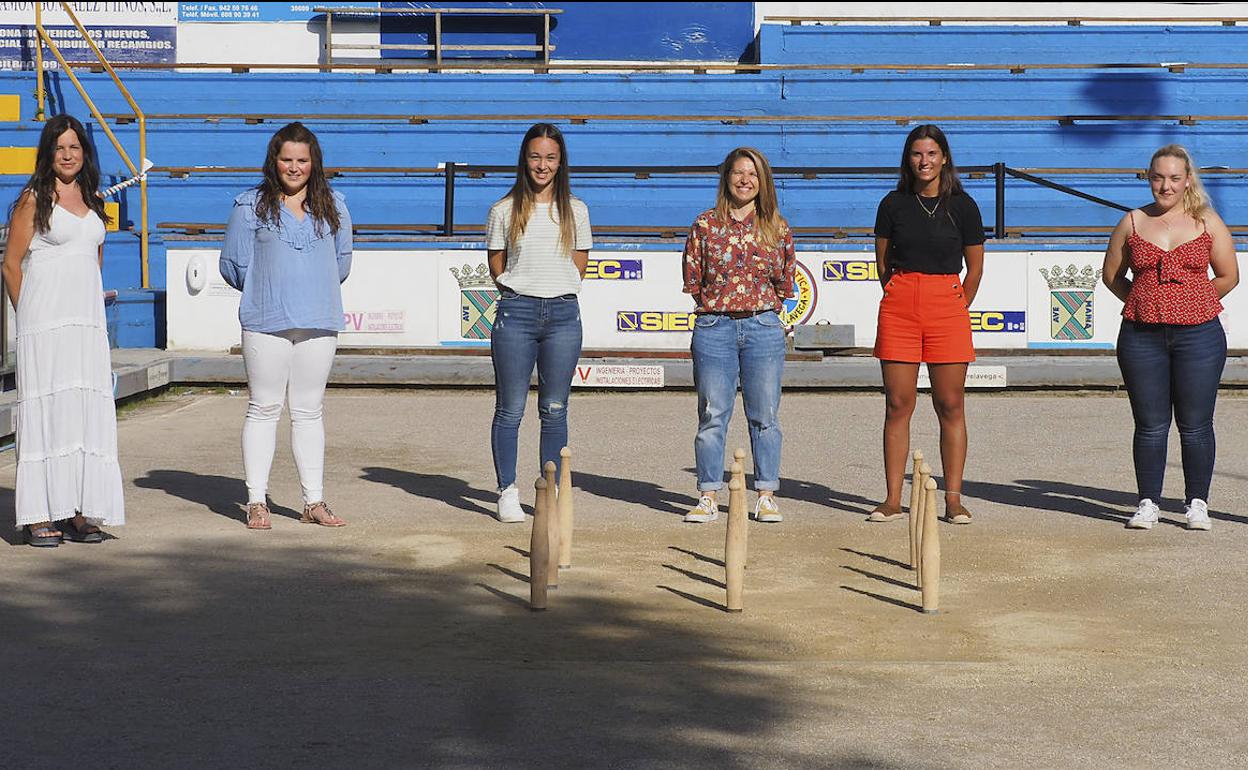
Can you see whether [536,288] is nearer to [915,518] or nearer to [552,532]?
[552,532]

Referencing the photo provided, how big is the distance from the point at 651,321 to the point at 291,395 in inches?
297

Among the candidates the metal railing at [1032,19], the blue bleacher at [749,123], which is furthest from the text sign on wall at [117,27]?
the metal railing at [1032,19]

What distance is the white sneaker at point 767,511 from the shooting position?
821 cm

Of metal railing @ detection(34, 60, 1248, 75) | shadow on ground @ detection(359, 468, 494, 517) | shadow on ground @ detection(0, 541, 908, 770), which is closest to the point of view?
shadow on ground @ detection(0, 541, 908, 770)

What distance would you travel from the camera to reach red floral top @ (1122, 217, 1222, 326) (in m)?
8.05

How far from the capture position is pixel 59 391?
738cm

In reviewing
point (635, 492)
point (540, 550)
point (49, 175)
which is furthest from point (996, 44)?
point (540, 550)

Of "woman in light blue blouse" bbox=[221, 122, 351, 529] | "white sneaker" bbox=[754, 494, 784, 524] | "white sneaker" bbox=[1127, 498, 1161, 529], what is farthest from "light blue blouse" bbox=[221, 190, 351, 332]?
"white sneaker" bbox=[1127, 498, 1161, 529]

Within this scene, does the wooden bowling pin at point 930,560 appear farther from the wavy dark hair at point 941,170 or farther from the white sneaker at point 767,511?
the wavy dark hair at point 941,170

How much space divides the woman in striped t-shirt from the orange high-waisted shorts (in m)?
1.57

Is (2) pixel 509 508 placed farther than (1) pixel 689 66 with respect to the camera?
No

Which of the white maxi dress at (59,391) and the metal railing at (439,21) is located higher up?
the metal railing at (439,21)

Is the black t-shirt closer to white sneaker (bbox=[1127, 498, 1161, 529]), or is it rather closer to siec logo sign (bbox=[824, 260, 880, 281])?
white sneaker (bbox=[1127, 498, 1161, 529])

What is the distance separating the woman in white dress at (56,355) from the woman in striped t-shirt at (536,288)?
75.4 inches
